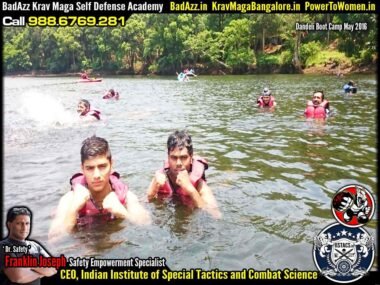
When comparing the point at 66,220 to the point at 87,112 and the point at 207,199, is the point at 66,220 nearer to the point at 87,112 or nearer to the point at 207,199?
the point at 207,199

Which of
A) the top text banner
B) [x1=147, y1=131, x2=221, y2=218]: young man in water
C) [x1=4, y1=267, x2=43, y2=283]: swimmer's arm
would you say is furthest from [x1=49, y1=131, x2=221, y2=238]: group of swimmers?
the top text banner

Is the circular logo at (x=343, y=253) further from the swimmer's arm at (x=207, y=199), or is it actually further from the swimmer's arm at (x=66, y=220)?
the swimmer's arm at (x=66, y=220)

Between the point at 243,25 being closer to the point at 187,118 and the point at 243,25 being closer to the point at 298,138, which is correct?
the point at 187,118

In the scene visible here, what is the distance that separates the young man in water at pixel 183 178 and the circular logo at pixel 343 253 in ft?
6.49

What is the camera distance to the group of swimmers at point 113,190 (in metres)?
5.58

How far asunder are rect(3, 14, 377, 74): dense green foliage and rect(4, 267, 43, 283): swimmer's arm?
3518 cm

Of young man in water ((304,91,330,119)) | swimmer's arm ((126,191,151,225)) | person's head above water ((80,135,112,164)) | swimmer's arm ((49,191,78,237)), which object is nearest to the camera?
person's head above water ((80,135,112,164))

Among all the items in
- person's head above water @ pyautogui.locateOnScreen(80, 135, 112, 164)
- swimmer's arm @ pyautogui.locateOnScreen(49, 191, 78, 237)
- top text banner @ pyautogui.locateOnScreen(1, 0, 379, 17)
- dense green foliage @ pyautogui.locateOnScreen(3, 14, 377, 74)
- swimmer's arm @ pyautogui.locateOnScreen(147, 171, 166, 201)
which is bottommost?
swimmer's arm @ pyautogui.locateOnScreen(49, 191, 78, 237)

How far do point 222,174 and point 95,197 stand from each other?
3188 millimetres

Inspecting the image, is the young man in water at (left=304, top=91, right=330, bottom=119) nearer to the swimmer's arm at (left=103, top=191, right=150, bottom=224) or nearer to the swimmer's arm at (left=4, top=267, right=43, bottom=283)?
the swimmer's arm at (left=103, top=191, right=150, bottom=224)

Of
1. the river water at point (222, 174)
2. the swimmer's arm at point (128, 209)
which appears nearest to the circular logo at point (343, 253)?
the river water at point (222, 174)

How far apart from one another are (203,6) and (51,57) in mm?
44791

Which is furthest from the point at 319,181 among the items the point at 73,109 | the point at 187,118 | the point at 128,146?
the point at 73,109

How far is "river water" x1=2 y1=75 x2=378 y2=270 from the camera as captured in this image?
17.4ft
